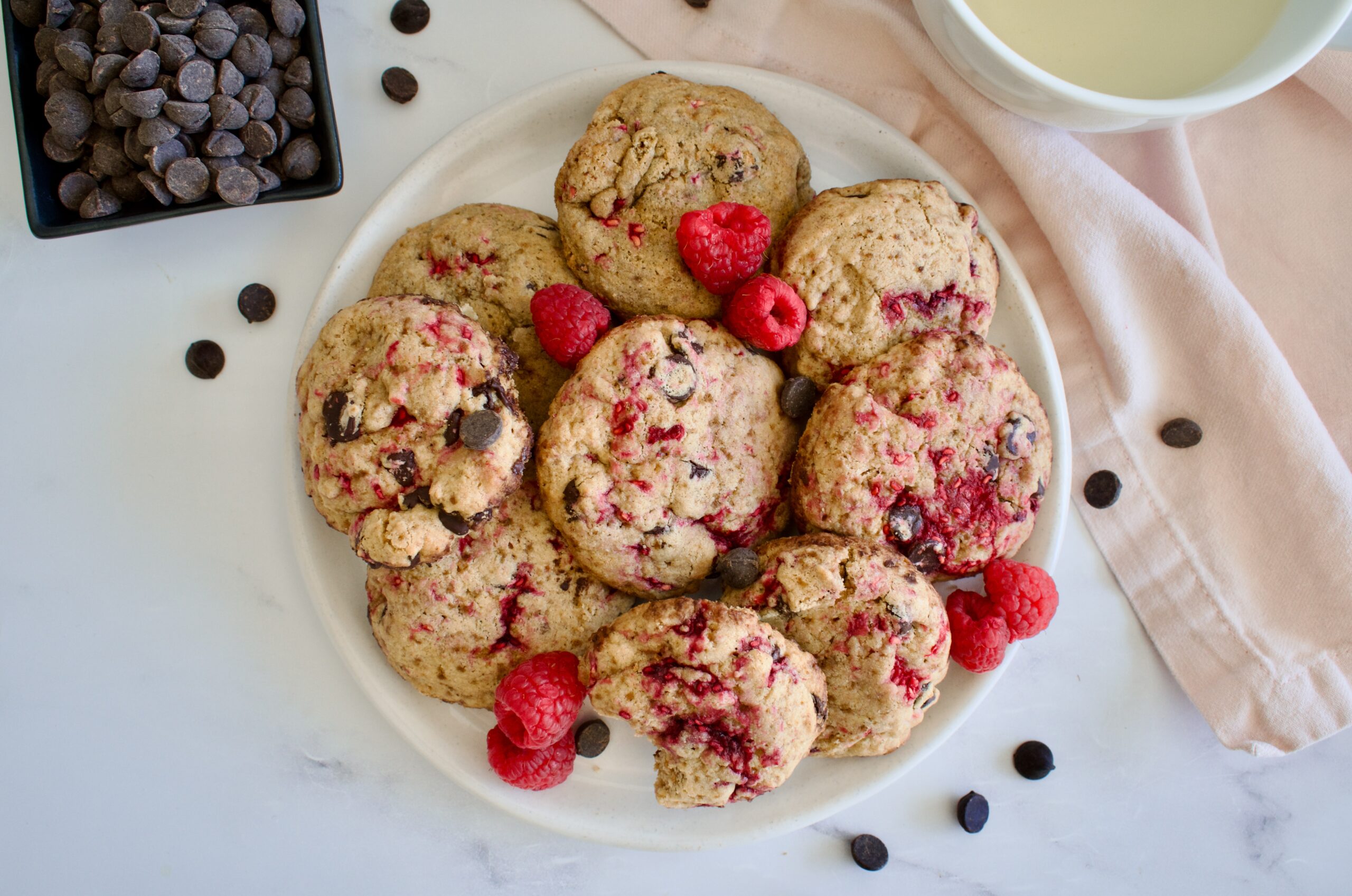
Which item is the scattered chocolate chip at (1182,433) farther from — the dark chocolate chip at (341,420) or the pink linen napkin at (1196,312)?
the dark chocolate chip at (341,420)

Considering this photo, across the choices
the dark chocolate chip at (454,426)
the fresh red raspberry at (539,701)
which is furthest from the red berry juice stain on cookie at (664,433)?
the fresh red raspberry at (539,701)

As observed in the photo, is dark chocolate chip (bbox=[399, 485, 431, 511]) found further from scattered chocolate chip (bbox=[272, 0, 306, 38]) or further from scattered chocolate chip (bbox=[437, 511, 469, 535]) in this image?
scattered chocolate chip (bbox=[272, 0, 306, 38])

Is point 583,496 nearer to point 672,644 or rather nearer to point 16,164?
point 672,644

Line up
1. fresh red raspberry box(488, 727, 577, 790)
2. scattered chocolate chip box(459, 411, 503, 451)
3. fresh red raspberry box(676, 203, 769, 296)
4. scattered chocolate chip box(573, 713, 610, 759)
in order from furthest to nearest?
scattered chocolate chip box(573, 713, 610, 759)
fresh red raspberry box(488, 727, 577, 790)
fresh red raspberry box(676, 203, 769, 296)
scattered chocolate chip box(459, 411, 503, 451)

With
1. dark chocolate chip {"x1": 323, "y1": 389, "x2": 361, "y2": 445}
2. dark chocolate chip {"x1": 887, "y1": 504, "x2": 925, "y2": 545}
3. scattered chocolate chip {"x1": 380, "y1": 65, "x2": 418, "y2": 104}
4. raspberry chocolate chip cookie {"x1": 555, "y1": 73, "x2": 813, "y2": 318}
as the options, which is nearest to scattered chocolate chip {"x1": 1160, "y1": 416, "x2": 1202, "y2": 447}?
dark chocolate chip {"x1": 887, "y1": 504, "x2": 925, "y2": 545}

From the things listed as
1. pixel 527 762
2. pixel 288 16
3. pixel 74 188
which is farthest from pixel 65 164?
pixel 527 762

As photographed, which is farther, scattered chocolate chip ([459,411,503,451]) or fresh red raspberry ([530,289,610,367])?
fresh red raspberry ([530,289,610,367])
